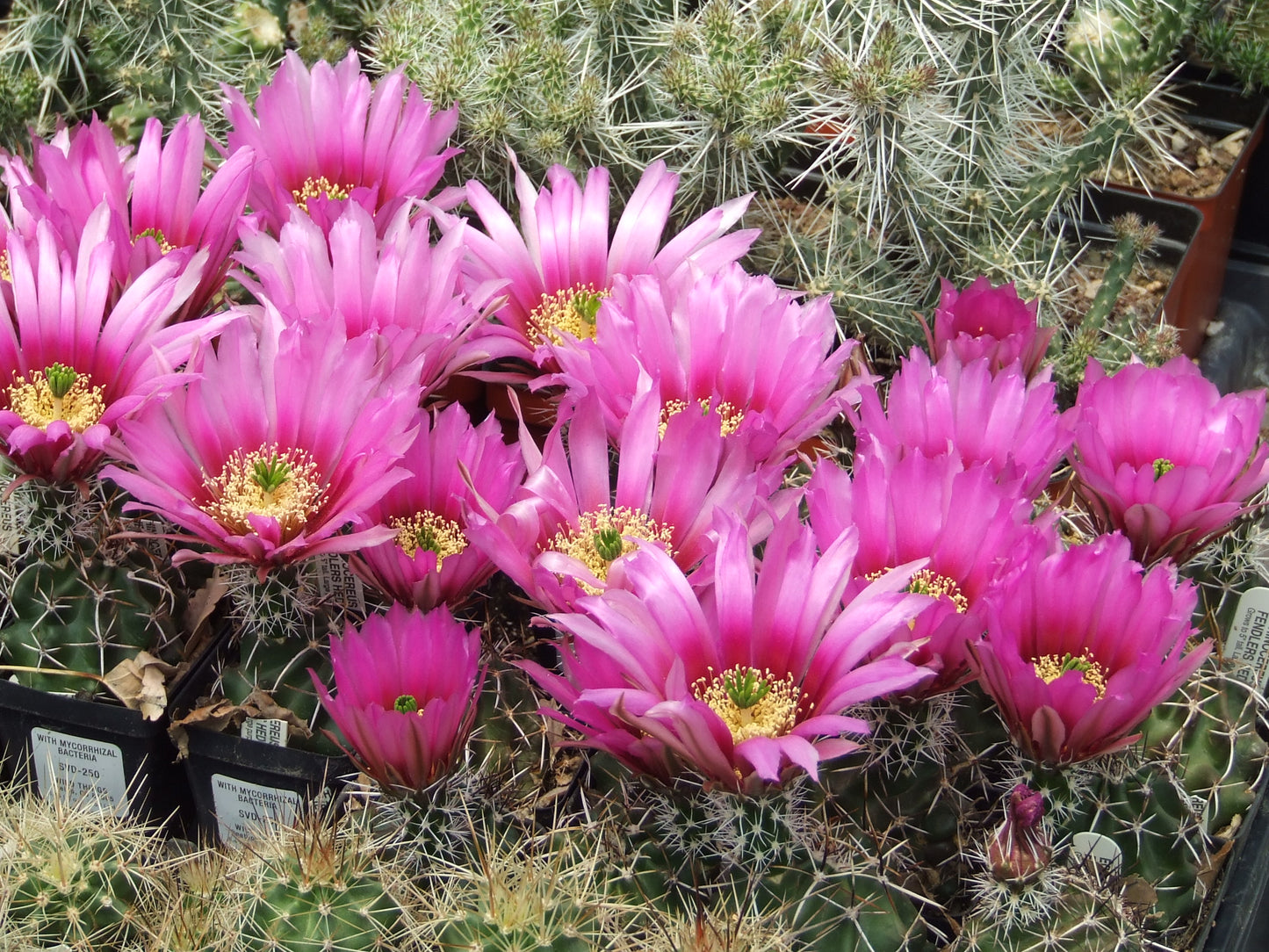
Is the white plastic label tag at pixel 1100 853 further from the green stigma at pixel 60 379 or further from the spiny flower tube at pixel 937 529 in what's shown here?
the green stigma at pixel 60 379

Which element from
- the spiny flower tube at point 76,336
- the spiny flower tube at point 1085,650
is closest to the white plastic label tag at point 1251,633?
the spiny flower tube at point 1085,650

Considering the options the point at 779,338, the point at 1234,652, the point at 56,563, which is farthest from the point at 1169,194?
the point at 56,563

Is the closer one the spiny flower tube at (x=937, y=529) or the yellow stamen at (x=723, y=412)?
the spiny flower tube at (x=937, y=529)

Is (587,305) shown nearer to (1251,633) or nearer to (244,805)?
(244,805)

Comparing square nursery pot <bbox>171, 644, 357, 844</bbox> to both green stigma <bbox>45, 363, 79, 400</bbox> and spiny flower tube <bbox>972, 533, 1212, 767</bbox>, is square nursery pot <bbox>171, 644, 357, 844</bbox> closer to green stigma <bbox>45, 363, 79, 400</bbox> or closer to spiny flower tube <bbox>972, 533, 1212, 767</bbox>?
green stigma <bbox>45, 363, 79, 400</bbox>

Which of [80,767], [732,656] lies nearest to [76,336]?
[80,767]
